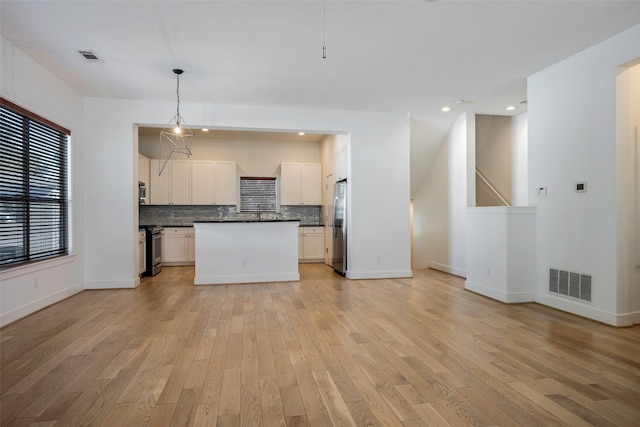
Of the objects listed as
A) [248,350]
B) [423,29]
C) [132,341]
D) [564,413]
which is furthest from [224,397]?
[423,29]

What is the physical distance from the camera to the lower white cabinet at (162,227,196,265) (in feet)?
25.5

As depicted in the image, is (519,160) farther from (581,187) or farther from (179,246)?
(179,246)

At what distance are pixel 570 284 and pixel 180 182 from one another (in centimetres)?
714

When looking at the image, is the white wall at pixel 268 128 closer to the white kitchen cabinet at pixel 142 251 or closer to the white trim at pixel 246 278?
the white kitchen cabinet at pixel 142 251

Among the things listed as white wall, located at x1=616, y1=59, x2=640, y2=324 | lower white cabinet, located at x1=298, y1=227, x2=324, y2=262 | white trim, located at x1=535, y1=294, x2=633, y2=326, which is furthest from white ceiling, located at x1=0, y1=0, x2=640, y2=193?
lower white cabinet, located at x1=298, y1=227, x2=324, y2=262

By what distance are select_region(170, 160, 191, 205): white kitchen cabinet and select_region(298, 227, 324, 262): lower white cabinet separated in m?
2.60

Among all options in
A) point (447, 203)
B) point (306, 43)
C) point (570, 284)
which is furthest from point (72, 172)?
point (570, 284)

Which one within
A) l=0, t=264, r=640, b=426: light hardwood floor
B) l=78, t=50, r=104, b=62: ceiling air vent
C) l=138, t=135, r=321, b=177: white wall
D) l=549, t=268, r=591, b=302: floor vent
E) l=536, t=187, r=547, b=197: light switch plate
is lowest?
l=0, t=264, r=640, b=426: light hardwood floor

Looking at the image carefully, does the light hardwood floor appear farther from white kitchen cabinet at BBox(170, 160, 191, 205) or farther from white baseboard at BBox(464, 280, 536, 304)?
white kitchen cabinet at BBox(170, 160, 191, 205)

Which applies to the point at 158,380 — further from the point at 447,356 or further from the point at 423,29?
the point at 423,29

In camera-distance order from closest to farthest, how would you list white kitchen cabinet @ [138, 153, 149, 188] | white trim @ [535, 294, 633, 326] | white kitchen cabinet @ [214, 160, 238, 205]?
white trim @ [535, 294, 633, 326] → white kitchen cabinet @ [138, 153, 149, 188] → white kitchen cabinet @ [214, 160, 238, 205]

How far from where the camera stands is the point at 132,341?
3.15 meters

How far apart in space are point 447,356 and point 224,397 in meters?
1.63

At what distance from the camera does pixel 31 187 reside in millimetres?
4121
